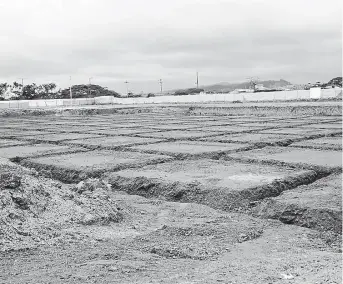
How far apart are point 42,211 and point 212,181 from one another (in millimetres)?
1286

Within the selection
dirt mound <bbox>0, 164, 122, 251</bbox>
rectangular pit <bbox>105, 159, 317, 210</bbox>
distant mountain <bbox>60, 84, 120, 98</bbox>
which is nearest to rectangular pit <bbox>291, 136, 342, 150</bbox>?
rectangular pit <bbox>105, 159, 317, 210</bbox>

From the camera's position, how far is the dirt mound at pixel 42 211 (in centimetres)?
184

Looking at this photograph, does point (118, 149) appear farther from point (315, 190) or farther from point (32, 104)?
point (32, 104)

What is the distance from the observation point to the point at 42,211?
2.04m

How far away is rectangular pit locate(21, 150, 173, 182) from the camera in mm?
3631

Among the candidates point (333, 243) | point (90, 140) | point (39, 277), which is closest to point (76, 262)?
point (39, 277)

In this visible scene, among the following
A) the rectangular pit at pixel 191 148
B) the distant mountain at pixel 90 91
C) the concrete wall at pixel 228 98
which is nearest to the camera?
the rectangular pit at pixel 191 148

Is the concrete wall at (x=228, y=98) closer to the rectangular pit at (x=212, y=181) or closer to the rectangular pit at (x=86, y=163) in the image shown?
the rectangular pit at (x=86, y=163)

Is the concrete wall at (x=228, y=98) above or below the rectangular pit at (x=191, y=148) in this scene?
above

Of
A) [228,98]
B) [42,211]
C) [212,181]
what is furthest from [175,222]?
[228,98]

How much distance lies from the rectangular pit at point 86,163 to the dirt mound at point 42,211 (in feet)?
4.07

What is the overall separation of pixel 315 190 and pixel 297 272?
1.26m

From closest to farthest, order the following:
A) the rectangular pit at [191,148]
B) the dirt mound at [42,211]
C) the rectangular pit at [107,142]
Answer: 1. the dirt mound at [42,211]
2. the rectangular pit at [191,148]
3. the rectangular pit at [107,142]

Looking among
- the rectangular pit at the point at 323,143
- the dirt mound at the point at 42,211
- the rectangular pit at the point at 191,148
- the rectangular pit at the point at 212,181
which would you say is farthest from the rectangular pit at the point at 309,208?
the rectangular pit at the point at 323,143
